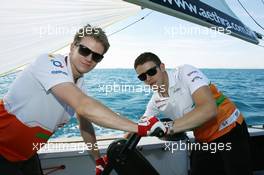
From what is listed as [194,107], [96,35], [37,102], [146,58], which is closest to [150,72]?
[146,58]

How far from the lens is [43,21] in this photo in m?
3.30

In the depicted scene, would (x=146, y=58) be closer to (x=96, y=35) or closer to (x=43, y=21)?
(x=96, y=35)

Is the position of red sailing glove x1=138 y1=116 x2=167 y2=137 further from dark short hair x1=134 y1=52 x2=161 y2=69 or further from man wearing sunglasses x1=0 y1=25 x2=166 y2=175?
dark short hair x1=134 y1=52 x2=161 y2=69

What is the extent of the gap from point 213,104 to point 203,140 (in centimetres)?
78

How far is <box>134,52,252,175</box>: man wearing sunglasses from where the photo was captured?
8.77 feet

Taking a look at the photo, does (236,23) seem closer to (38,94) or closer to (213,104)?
(213,104)

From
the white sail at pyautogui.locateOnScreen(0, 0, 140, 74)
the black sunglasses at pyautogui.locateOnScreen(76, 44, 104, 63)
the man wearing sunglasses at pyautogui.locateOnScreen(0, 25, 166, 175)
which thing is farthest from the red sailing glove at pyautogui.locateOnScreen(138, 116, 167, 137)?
the white sail at pyautogui.locateOnScreen(0, 0, 140, 74)

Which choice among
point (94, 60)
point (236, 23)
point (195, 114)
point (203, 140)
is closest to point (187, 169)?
point (203, 140)

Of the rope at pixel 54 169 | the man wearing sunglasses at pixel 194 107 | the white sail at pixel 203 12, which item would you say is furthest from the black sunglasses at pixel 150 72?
the rope at pixel 54 169

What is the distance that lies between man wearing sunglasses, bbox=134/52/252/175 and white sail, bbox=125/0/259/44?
43 centimetres

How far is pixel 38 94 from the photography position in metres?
2.00

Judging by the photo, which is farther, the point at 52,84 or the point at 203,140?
the point at 203,140

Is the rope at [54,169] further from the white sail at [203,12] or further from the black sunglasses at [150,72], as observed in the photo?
the white sail at [203,12]

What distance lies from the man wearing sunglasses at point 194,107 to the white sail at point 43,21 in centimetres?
96
